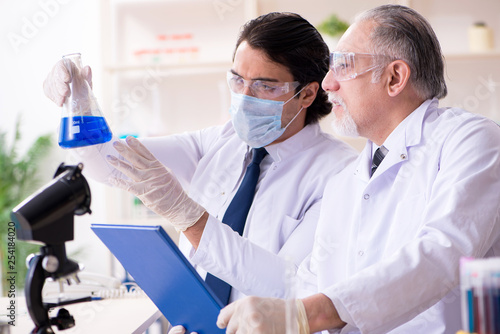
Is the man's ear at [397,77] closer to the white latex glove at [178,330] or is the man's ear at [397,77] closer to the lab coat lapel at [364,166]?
the lab coat lapel at [364,166]

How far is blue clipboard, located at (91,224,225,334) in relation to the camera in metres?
1.17

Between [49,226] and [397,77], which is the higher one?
[397,77]

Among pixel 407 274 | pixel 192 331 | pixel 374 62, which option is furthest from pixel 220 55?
pixel 407 274

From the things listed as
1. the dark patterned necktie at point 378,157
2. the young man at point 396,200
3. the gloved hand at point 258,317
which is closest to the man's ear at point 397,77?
the young man at point 396,200

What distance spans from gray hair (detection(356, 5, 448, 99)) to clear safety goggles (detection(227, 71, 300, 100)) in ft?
1.14

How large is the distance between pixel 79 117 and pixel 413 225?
0.85m

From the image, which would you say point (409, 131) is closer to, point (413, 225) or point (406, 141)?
point (406, 141)

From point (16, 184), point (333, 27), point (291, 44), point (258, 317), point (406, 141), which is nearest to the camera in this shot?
point (258, 317)

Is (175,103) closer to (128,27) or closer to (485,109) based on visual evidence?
(128,27)

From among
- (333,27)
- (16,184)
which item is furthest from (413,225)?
(16,184)

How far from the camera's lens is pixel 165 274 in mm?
1251

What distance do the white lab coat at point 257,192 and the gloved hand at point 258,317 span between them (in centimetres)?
38

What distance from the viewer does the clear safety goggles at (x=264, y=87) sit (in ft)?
5.61

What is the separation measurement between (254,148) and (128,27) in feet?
6.43
